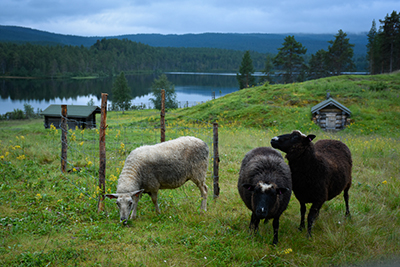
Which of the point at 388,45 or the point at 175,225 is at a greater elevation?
the point at 388,45

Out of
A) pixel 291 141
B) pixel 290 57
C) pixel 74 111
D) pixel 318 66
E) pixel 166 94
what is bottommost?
pixel 74 111

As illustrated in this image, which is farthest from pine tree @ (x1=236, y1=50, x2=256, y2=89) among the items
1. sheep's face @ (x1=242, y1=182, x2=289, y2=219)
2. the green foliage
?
sheep's face @ (x1=242, y1=182, x2=289, y2=219)

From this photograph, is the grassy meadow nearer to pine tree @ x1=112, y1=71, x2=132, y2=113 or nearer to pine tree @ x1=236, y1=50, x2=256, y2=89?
pine tree @ x1=112, y1=71, x2=132, y2=113

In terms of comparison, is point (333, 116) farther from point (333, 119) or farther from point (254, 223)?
point (254, 223)

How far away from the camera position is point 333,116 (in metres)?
23.5

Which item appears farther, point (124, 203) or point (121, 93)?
point (121, 93)

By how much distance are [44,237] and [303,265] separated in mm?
5791

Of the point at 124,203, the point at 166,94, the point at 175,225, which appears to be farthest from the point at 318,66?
the point at 124,203

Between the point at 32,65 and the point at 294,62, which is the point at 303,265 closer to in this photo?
the point at 294,62

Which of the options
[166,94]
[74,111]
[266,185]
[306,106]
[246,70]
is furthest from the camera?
[166,94]

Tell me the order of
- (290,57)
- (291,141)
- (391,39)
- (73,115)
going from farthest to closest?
(290,57) → (391,39) → (73,115) → (291,141)

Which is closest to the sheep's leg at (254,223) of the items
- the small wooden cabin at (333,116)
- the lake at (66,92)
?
the small wooden cabin at (333,116)

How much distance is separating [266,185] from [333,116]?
20965mm

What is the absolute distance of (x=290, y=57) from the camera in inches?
2490
